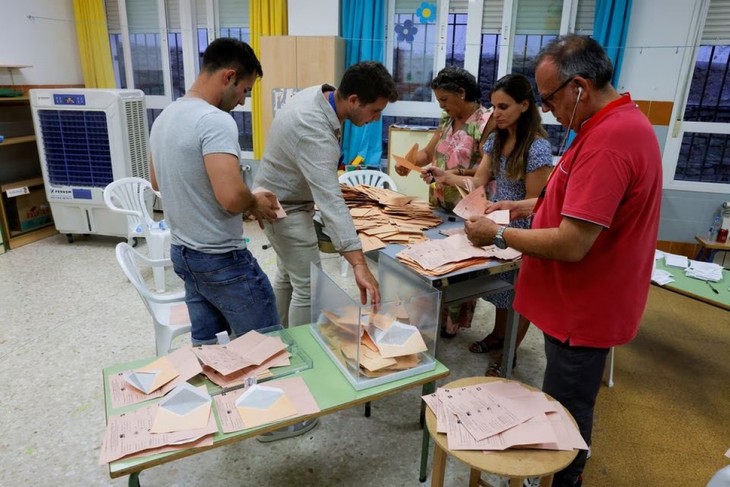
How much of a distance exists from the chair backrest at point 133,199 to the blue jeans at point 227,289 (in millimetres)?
2166

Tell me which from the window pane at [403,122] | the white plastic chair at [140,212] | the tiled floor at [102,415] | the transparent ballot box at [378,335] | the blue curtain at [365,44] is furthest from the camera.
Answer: the window pane at [403,122]

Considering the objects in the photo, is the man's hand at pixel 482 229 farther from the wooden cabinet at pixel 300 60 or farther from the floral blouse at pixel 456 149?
the wooden cabinet at pixel 300 60

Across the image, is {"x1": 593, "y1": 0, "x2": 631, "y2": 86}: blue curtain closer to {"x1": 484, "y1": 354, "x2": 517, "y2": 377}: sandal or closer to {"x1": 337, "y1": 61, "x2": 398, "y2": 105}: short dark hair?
{"x1": 484, "y1": 354, "x2": 517, "y2": 377}: sandal

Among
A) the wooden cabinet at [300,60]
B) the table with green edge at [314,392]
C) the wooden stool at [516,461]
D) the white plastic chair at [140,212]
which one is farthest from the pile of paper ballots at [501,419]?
the wooden cabinet at [300,60]

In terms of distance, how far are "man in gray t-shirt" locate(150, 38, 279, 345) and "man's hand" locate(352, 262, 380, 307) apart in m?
0.35

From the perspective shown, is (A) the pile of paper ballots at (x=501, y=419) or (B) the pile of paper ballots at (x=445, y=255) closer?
(A) the pile of paper ballots at (x=501, y=419)

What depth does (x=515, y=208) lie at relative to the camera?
6.80 ft

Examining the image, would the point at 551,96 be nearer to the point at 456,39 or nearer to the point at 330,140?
the point at 330,140

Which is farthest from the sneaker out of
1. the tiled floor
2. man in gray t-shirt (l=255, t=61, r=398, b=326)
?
man in gray t-shirt (l=255, t=61, r=398, b=326)

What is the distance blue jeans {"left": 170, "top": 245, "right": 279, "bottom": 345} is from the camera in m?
1.70

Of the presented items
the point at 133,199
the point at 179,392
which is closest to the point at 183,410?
Result: the point at 179,392

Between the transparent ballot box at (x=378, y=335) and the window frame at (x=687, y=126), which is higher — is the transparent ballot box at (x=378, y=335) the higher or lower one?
the lower one

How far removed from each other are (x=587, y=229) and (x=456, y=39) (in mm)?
3949

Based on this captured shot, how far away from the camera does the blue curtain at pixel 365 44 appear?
4.49m
